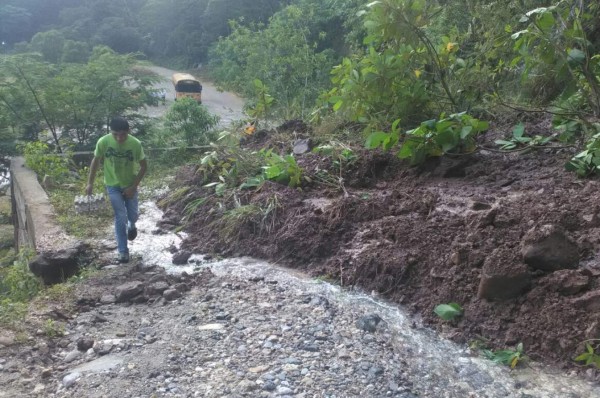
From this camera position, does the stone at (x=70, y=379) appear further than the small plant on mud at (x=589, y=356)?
Yes

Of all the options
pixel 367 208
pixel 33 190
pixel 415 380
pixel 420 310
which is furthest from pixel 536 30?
pixel 33 190

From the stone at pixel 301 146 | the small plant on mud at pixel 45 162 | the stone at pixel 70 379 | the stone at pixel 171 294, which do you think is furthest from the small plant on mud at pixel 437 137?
the small plant on mud at pixel 45 162

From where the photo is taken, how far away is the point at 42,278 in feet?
19.7

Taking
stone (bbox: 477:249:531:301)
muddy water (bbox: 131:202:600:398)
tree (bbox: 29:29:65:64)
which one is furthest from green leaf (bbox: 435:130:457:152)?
tree (bbox: 29:29:65:64)

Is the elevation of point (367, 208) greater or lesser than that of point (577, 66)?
lesser

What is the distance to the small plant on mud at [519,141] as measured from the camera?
6066 millimetres

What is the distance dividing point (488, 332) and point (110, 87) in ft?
35.6

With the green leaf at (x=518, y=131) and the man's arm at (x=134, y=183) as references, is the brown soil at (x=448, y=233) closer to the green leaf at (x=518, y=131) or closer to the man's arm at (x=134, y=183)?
the green leaf at (x=518, y=131)

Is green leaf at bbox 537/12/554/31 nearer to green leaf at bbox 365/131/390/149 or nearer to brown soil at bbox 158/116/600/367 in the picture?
brown soil at bbox 158/116/600/367

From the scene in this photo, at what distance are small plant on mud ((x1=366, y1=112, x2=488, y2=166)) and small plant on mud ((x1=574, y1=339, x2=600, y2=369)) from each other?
8.92 feet

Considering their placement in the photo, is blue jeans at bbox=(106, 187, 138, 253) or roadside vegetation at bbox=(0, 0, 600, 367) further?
blue jeans at bbox=(106, 187, 138, 253)

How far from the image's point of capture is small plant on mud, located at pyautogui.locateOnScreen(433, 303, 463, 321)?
158 inches

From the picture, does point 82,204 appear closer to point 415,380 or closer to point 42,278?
point 42,278

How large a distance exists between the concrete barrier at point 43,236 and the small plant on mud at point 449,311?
3690 mm
